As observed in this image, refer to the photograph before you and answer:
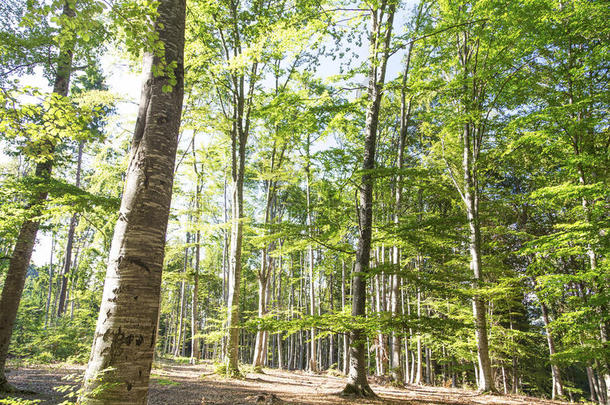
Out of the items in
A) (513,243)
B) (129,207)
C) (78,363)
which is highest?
(513,243)

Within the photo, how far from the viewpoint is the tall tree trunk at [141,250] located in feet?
6.41

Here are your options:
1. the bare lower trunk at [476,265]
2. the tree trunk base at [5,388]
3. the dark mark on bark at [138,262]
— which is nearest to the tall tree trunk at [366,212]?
the bare lower trunk at [476,265]

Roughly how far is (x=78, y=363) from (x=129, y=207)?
14.1 meters

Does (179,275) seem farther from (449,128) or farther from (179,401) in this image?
(449,128)

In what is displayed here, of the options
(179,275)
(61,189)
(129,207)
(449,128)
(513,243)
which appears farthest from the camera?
(513,243)

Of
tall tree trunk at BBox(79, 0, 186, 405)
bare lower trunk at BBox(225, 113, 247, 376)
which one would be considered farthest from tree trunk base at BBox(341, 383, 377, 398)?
tall tree trunk at BBox(79, 0, 186, 405)

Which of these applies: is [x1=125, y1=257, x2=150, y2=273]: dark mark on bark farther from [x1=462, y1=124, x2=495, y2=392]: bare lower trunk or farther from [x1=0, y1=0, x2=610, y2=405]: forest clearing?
[x1=462, y1=124, x2=495, y2=392]: bare lower trunk

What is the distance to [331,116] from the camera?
25.7ft

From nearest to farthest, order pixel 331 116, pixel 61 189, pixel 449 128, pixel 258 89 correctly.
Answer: pixel 61 189, pixel 331 116, pixel 449 128, pixel 258 89

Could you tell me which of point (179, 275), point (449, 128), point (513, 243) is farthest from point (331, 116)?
point (513, 243)

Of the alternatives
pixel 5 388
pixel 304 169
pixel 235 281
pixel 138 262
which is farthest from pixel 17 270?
pixel 304 169

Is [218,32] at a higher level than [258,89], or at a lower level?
higher

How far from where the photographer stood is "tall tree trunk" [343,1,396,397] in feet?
21.9

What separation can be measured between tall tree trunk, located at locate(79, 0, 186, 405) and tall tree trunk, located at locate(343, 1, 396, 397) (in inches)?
169
